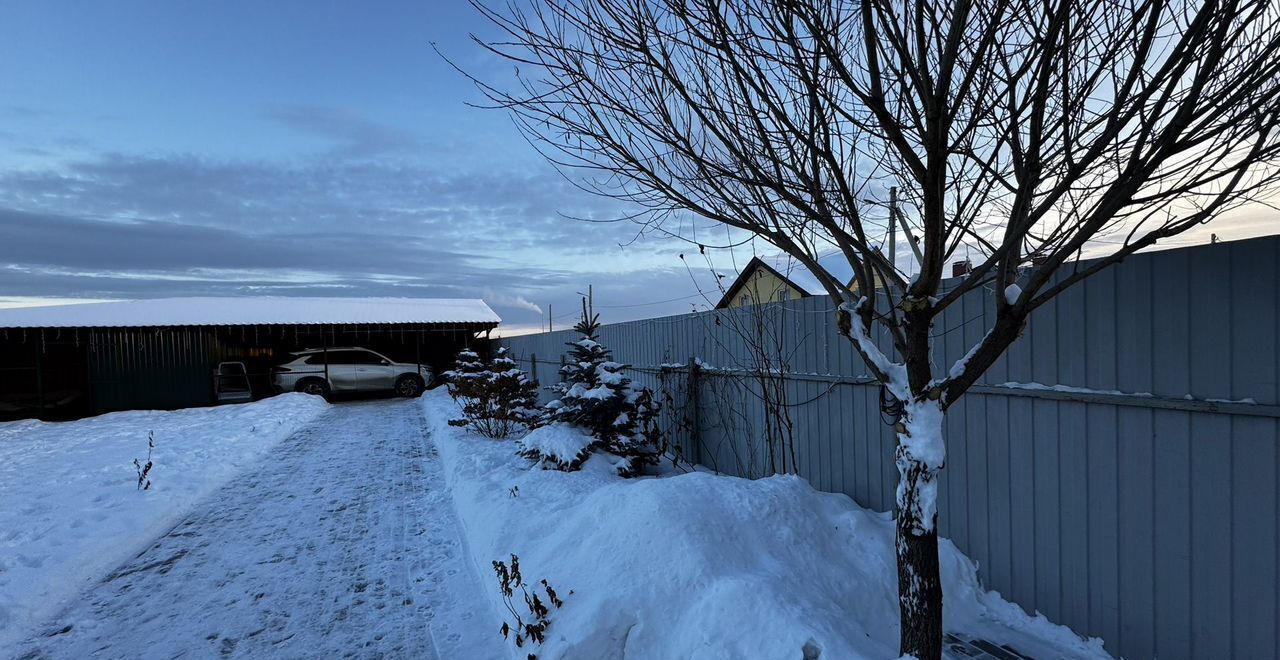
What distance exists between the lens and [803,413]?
16.8ft

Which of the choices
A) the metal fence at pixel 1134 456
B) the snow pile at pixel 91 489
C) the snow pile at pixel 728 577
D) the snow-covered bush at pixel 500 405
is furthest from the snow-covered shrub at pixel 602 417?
the snow pile at pixel 91 489

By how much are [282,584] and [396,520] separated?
1.46 m

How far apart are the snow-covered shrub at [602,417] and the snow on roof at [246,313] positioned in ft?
47.2

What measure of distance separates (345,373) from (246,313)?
15.3ft

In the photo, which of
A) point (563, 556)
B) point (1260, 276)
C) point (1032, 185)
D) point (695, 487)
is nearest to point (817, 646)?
point (695, 487)

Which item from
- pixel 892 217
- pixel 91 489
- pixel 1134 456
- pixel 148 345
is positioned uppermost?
pixel 892 217

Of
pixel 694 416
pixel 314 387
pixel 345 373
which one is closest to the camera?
pixel 694 416

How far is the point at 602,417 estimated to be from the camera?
22.0 feet

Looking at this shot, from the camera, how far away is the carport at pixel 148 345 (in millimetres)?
15336

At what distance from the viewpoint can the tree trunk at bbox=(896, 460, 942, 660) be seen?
7.77 feet

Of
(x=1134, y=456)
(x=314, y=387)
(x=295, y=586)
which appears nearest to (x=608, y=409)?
(x=295, y=586)

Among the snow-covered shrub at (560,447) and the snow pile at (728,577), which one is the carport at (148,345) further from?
the snow pile at (728,577)

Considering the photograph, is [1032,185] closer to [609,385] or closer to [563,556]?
[563,556]

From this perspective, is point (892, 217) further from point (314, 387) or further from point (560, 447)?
point (314, 387)
